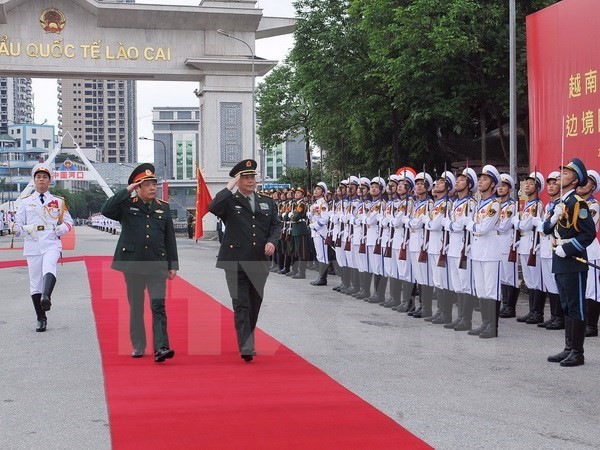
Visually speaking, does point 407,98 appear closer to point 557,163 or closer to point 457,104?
point 457,104

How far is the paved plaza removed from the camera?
6164 millimetres

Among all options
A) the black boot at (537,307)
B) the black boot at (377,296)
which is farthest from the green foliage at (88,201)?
the black boot at (537,307)

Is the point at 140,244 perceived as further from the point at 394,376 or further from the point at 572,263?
the point at 572,263

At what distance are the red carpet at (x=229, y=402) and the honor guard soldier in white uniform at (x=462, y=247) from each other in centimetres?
252

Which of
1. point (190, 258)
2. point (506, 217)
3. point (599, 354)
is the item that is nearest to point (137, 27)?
point (190, 258)

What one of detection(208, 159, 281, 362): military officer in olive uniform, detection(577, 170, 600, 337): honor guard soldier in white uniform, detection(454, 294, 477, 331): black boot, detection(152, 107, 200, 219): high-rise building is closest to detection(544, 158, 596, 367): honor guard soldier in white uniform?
detection(577, 170, 600, 337): honor guard soldier in white uniform

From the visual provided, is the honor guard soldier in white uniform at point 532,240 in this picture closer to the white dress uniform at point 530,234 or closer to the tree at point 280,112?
the white dress uniform at point 530,234

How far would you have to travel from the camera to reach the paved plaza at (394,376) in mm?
6164

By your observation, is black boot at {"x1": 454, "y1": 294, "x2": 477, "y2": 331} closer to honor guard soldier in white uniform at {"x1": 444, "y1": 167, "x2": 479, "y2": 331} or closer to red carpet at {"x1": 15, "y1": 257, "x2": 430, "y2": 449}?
honor guard soldier in white uniform at {"x1": 444, "y1": 167, "x2": 479, "y2": 331}

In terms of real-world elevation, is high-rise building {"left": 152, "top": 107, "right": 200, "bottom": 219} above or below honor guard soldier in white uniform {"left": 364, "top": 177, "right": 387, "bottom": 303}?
above

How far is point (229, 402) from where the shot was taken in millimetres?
6980

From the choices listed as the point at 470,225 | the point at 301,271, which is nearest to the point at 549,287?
the point at 470,225

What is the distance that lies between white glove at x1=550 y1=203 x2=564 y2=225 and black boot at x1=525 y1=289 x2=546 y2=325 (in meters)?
3.11

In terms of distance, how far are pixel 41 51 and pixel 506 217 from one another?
2952cm
